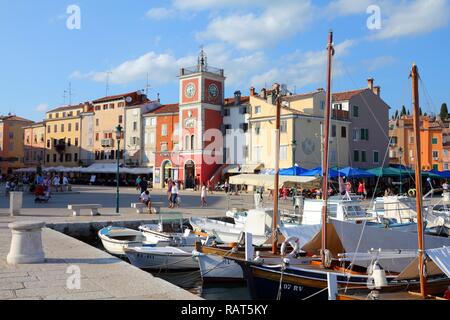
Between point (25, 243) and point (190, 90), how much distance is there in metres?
49.6

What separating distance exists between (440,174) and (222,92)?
1033 inches

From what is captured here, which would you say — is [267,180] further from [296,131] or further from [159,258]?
[296,131]

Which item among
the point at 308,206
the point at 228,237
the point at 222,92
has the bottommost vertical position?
the point at 228,237

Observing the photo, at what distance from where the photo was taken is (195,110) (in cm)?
5791

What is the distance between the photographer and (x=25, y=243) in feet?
32.9

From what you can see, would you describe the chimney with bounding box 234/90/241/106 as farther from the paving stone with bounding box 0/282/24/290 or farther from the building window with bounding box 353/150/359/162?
the paving stone with bounding box 0/282/24/290

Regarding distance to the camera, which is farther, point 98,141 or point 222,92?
point 98,141

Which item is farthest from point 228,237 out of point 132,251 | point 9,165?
point 9,165

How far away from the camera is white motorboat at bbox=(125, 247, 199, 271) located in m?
15.5

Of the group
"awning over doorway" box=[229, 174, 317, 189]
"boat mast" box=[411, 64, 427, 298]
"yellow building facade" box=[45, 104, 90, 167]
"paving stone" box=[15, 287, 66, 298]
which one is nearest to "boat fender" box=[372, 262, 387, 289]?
"boat mast" box=[411, 64, 427, 298]
